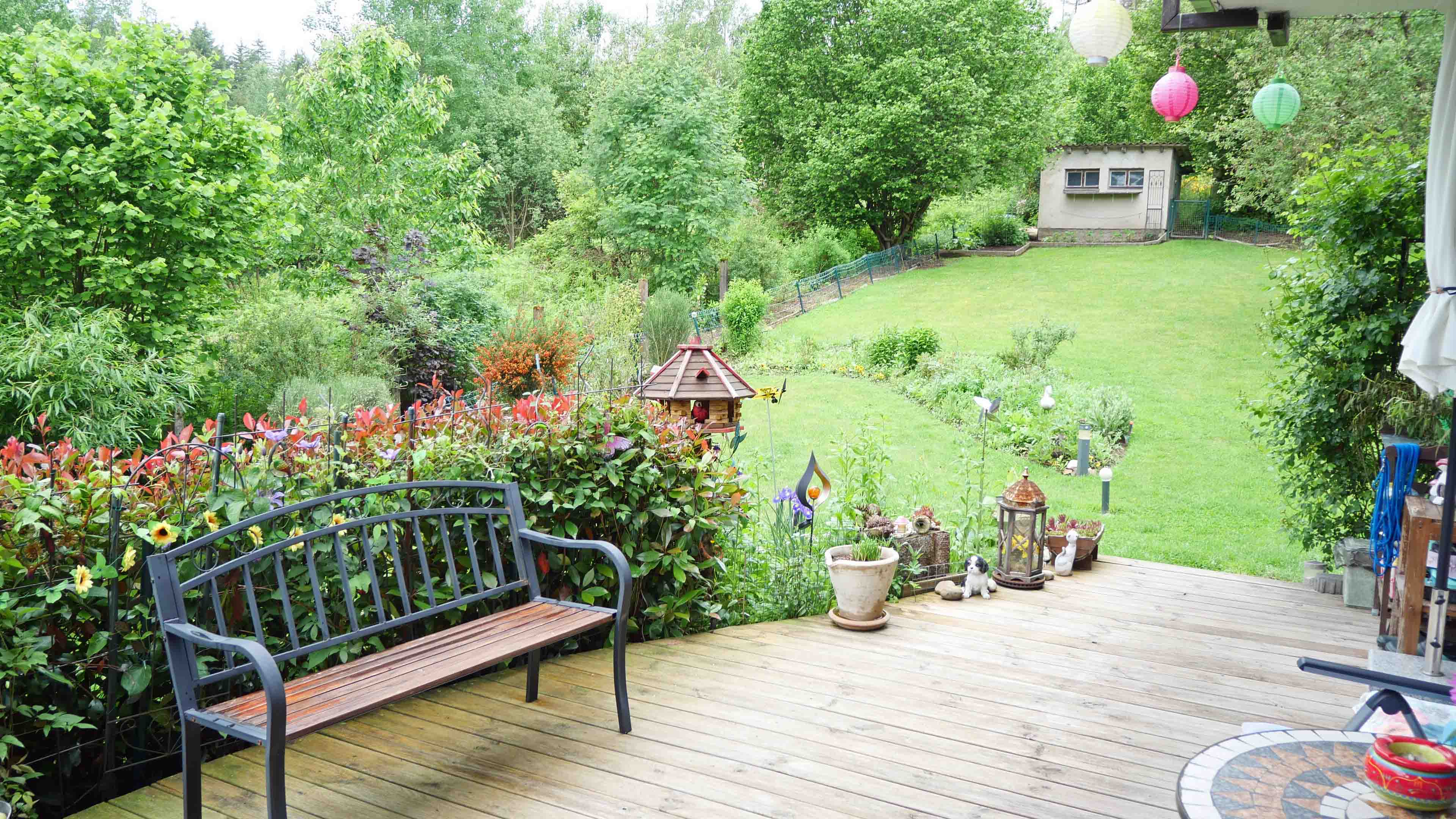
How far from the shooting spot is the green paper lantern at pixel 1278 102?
237 inches

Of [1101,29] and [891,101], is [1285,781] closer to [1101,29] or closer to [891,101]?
[1101,29]

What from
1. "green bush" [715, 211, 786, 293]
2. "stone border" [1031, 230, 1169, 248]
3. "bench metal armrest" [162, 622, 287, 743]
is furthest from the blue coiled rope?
"stone border" [1031, 230, 1169, 248]

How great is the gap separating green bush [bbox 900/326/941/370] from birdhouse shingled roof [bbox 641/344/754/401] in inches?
344

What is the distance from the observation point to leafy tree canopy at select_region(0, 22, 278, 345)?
834 cm

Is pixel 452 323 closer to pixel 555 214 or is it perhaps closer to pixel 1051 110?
pixel 555 214

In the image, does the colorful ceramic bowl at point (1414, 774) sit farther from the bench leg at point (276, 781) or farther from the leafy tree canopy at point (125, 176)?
the leafy tree canopy at point (125, 176)

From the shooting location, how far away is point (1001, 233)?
84.3 feet

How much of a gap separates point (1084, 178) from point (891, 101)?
6776 mm

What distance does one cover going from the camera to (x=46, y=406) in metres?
7.59

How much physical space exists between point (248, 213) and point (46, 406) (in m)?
2.85

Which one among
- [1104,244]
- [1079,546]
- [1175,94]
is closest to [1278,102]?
[1175,94]

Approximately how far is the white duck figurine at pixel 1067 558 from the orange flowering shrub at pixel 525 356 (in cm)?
613

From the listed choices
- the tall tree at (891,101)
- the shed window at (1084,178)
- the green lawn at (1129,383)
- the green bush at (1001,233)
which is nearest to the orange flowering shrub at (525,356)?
the green lawn at (1129,383)

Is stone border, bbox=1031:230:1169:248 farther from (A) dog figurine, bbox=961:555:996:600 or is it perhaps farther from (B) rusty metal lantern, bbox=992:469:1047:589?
(A) dog figurine, bbox=961:555:996:600
